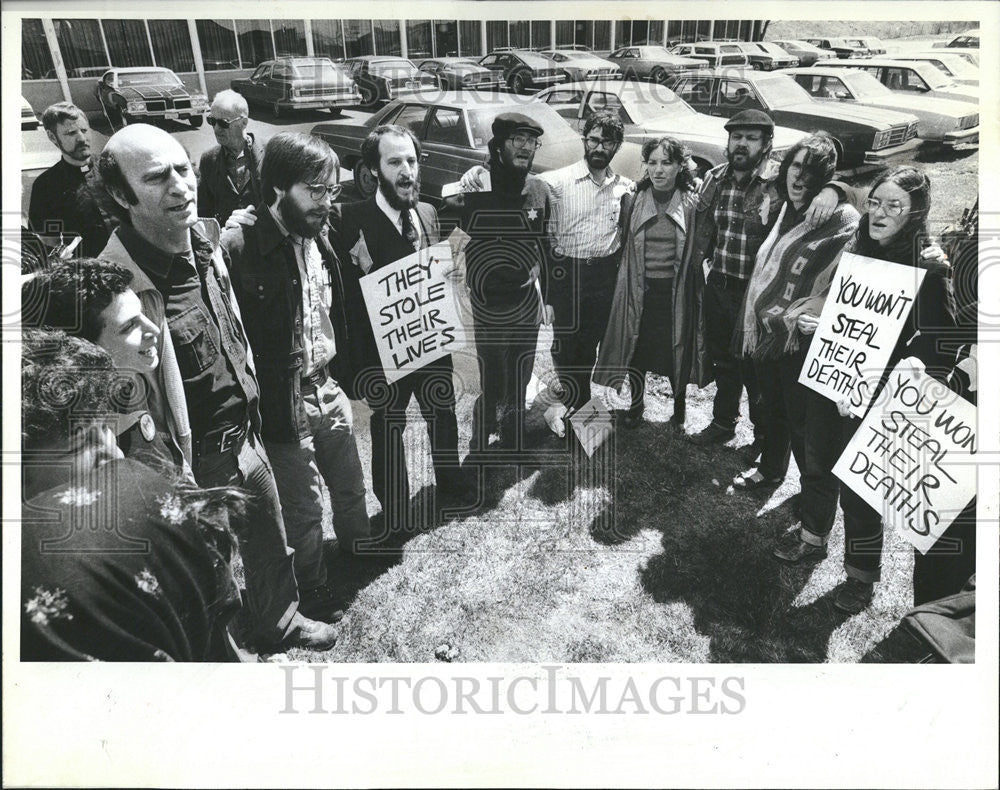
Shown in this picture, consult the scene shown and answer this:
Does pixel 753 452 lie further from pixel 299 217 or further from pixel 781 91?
pixel 299 217

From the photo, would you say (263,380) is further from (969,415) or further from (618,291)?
(969,415)

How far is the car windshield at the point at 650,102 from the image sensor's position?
3131 millimetres

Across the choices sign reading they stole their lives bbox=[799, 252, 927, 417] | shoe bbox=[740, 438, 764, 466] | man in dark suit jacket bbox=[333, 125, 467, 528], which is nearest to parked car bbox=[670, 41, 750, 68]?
sign reading they stole their lives bbox=[799, 252, 927, 417]

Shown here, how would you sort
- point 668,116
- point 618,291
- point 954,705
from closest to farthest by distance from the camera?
1. point 954,705
2. point 668,116
3. point 618,291

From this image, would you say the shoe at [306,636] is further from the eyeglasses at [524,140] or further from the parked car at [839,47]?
the parked car at [839,47]

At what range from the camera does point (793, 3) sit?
9.42 feet

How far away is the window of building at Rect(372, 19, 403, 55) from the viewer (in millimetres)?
2906

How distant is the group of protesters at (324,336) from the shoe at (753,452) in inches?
3.4

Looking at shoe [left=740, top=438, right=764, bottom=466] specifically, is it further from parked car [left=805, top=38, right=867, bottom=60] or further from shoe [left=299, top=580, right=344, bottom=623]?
shoe [left=299, top=580, right=344, bottom=623]

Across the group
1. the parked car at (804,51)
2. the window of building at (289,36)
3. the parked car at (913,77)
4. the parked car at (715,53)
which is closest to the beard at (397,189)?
the window of building at (289,36)

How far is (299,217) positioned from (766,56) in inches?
86.2

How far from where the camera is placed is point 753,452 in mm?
3686

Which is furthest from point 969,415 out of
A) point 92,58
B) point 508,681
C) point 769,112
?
point 92,58

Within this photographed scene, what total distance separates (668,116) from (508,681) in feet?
8.91
